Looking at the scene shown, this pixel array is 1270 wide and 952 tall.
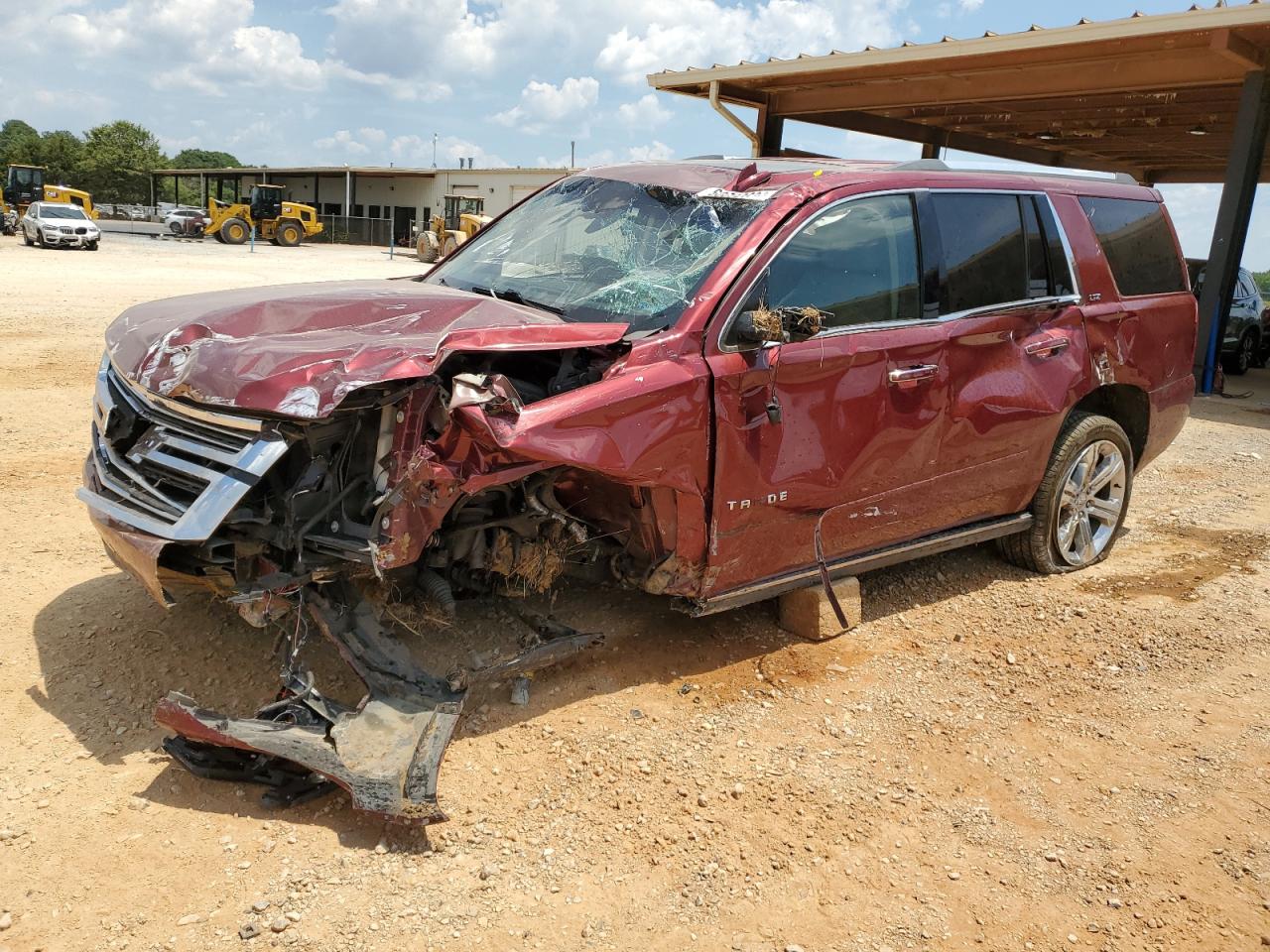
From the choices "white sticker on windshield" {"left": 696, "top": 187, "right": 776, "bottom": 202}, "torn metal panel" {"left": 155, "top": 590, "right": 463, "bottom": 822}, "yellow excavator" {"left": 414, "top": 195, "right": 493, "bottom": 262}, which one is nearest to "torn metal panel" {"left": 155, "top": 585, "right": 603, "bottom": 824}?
"torn metal panel" {"left": 155, "top": 590, "right": 463, "bottom": 822}

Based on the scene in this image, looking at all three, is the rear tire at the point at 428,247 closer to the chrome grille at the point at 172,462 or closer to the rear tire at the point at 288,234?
the rear tire at the point at 288,234

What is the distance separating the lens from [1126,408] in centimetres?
563

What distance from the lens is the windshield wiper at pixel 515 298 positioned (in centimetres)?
400

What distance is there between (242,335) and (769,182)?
2213 millimetres

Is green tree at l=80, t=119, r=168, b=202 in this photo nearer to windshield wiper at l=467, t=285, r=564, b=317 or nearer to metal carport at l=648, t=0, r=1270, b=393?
metal carport at l=648, t=0, r=1270, b=393

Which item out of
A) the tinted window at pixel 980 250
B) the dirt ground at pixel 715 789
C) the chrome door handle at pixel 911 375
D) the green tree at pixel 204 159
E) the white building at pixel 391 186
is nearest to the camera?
the dirt ground at pixel 715 789

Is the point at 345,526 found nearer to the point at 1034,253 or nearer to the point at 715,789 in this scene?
the point at 715,789

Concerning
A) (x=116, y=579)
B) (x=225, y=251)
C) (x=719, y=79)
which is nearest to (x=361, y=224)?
(x=225, y=251)

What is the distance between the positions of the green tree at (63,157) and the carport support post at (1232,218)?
7543cm

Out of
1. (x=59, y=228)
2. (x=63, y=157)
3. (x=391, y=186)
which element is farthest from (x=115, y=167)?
(x=59, y=228)

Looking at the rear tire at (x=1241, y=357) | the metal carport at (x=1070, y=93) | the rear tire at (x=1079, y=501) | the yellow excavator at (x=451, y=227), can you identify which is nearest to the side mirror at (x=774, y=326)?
the rear tire at (x=1079, y=501)

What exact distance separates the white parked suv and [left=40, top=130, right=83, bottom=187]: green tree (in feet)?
146

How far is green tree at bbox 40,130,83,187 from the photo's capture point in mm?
72250

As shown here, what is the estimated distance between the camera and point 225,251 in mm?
34344
